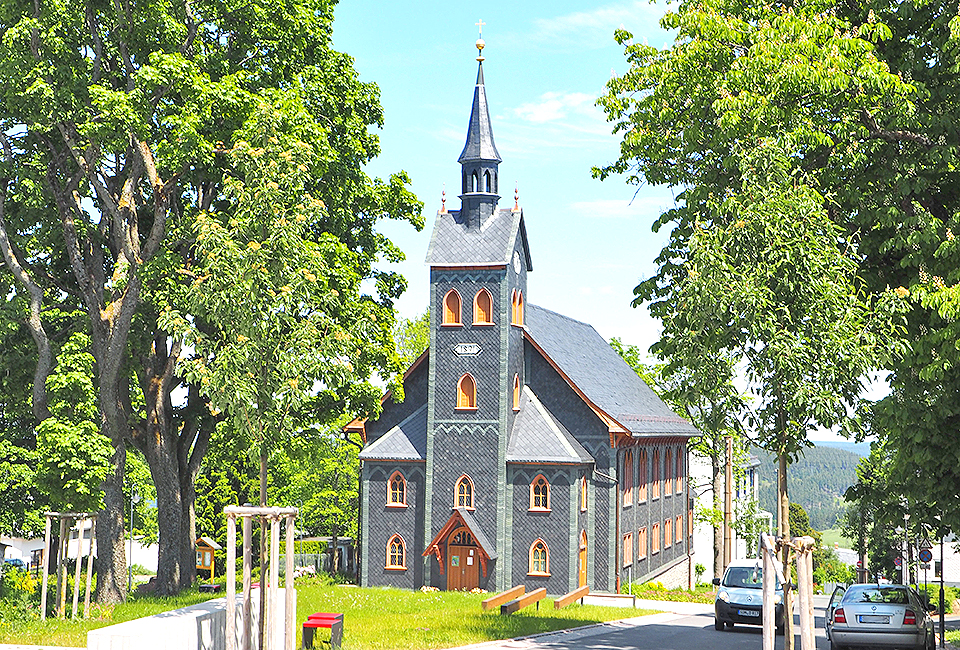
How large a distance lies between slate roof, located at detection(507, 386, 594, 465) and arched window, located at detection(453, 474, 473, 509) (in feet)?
6.35

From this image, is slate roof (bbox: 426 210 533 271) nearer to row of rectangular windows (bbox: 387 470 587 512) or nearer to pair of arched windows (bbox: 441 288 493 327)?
pair of arched windows (bbox: 441 288 493 327)

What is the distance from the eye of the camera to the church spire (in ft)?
137

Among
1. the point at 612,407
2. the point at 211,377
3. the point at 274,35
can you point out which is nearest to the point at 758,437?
the point at 211,377

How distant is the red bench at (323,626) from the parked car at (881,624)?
9.76 metres

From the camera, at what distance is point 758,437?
1525cm

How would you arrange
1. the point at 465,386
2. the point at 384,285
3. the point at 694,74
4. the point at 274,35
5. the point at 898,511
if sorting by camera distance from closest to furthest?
the point at 694,74 → the point at 898,511 → the point at 274,35 → the point at 384,285 → the point at 465,386

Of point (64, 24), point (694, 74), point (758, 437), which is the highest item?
point (64, 24)

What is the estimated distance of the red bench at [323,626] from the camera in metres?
17.8

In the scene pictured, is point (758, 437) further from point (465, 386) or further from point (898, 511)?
point (465, 386)

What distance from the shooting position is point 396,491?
138 ft

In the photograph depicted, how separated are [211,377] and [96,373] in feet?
45.7

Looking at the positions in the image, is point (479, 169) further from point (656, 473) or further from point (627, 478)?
point (656, 473)

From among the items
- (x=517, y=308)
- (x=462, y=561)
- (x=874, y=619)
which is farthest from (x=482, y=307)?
(x=874, y=619)

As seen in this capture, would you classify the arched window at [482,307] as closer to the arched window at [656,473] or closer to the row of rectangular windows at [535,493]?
the row of rectangular windows at [535,493]
